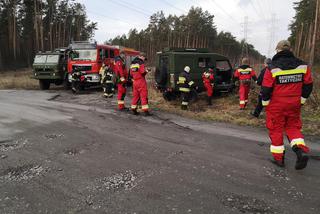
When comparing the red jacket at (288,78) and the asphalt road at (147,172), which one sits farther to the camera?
the red jacket at (288,78)

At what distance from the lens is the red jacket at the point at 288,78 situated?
4355 millimetres

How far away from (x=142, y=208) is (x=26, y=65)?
5130 cm

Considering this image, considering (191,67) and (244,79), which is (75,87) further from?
(244,79)

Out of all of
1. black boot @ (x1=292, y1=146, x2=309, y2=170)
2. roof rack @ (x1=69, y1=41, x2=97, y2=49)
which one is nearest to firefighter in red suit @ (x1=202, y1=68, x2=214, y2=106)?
black boot @ (x1=292, y1=146, x2=309, y2=170)

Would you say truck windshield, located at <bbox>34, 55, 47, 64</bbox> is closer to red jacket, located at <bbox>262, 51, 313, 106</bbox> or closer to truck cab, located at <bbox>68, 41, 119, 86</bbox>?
truck cab, located at <bbox>68, 41, 119, 86</bbox>

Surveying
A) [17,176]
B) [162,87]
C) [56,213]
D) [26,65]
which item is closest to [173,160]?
[56,213]

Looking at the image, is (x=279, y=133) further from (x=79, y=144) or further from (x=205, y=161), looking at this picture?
(x=79, y=144)

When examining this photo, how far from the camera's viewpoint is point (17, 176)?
3980 mm

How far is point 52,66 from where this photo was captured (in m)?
16.9

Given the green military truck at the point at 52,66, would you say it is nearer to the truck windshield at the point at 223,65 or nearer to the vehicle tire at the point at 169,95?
the vehicle tire at the point at 169,95

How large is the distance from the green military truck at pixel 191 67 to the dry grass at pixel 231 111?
1.74ft

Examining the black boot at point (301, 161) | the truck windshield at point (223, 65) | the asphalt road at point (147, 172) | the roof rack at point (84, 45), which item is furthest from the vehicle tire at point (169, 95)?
the black boot at point (301, 161)

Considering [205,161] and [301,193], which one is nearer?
[301,193]

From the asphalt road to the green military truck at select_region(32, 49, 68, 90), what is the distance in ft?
34.9
